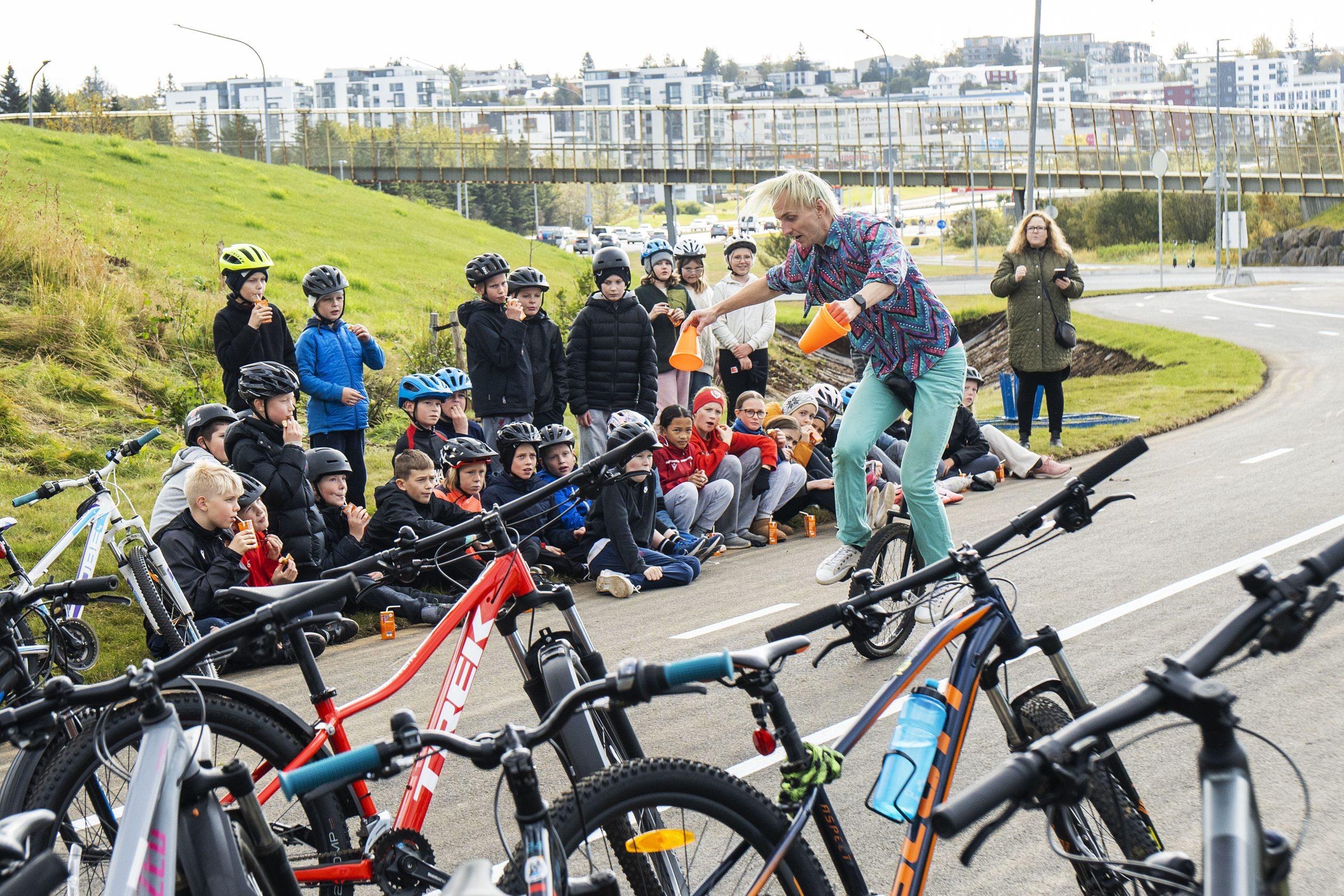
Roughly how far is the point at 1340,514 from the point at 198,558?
8.13 meters

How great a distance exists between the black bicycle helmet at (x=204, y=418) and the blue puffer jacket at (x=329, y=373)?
1360mm

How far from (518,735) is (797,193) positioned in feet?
14.7

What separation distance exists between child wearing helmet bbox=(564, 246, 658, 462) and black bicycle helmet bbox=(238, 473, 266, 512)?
3.70m

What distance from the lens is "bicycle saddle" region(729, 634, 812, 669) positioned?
2703 mm

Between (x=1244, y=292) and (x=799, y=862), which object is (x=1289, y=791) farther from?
(x=1244, y=292)

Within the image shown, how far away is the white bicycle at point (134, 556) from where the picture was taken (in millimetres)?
7055

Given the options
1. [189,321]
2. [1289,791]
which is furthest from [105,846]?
[189,321]

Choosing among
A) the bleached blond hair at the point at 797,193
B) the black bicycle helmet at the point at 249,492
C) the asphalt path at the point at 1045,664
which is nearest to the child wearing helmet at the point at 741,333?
the asphalt path at the point at 1045,664

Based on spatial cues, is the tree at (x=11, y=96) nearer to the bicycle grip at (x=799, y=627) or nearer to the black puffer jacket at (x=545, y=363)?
the black puffer jacket at (x=545, y=363)

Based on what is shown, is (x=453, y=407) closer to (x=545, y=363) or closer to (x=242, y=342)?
(x=545, y=363)

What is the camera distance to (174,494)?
807 cm

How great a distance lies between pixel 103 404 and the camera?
14.5 m

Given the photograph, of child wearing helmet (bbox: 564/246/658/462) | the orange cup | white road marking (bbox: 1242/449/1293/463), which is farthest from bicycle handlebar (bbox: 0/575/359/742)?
white road marking (bbox: 1242/449/1293/463)

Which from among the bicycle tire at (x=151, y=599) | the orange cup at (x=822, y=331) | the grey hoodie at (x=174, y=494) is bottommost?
the bicycle tire at (x=151, y=599)
